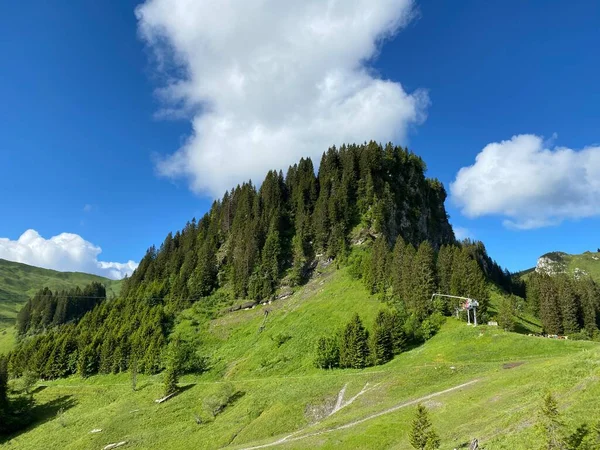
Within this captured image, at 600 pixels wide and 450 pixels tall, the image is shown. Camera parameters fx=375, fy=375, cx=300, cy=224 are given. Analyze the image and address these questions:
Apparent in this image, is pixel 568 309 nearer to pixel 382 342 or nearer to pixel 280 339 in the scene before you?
pixel 382 342

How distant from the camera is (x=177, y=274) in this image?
16200 centimetres

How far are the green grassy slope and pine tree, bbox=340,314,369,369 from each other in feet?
10.1

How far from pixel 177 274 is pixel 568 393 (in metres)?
152

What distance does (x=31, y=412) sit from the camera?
297ft

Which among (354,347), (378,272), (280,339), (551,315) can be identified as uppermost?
(378,272)

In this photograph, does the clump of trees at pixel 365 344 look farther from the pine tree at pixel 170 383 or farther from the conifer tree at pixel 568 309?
the conifer tree at pixel 568 309

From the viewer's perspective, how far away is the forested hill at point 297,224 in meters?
132

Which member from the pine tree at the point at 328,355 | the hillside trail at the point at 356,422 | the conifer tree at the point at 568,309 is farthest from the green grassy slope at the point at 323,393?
the conifer tree at the point at 568,309

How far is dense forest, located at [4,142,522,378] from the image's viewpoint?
95938 millimetres

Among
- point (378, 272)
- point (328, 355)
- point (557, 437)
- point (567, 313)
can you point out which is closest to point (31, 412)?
point (328, 355)

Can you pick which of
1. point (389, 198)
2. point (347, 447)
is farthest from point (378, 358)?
point (389, 198)

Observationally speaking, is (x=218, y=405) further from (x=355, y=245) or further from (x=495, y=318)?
(x=355, y=245)

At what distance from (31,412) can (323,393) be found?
78.5 metres

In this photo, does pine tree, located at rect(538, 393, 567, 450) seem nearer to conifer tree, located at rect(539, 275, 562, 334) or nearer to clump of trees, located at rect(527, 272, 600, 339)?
clump of trees, located at rect(527, 272, 600, 339)
